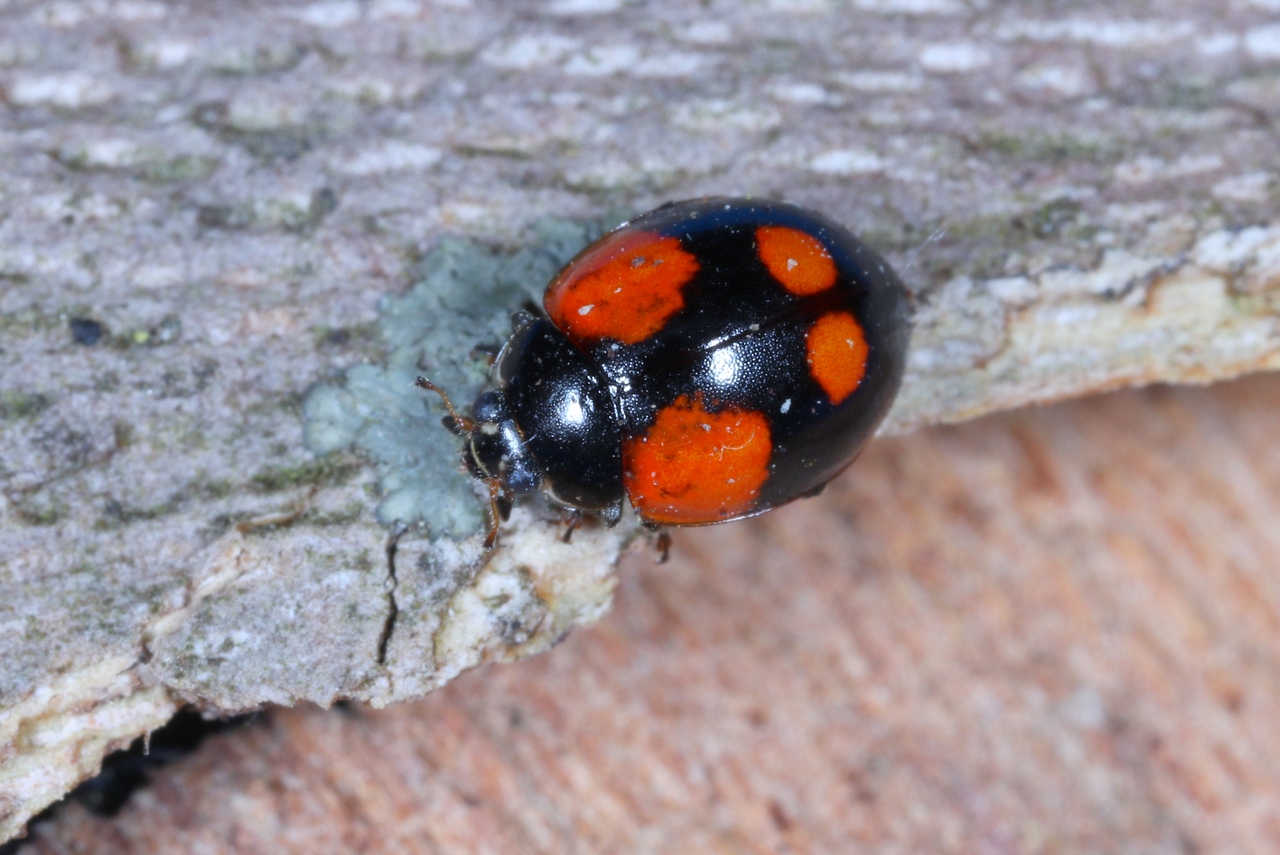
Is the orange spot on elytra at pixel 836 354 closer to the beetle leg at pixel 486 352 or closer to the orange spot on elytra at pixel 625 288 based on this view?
the orange spot on elytra at pixel 625 288

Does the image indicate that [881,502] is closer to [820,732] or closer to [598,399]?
[820,732]

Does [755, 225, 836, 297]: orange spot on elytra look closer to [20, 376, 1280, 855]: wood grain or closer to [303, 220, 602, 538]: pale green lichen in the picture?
[303, 220, 602, 538]: pale green lichen

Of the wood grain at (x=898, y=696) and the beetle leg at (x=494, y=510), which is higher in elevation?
the beetle leg at (x=494, y=510)

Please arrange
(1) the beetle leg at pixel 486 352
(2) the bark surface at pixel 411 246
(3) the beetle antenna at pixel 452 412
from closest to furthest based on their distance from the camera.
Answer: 1. (2) the bark surface at pixel 411 246
2. (3) the beetle antenna at pixel 452 412
3. (1) the beetle leg at pixel 486 352

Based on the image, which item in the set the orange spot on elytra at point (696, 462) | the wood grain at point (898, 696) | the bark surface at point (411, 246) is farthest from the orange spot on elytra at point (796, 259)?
the wood grain at point (898, 696)

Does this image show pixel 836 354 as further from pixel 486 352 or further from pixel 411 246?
pixel 411 246

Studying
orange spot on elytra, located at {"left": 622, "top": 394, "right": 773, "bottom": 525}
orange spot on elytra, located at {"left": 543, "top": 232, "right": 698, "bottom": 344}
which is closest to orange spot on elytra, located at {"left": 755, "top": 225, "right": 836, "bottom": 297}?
orange spot on elytra, located at {"left": 543, "top": 232, "right": 698, "bottom": 344}

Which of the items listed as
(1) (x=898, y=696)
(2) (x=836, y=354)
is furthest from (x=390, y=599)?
(1) (x=898, y=696)
